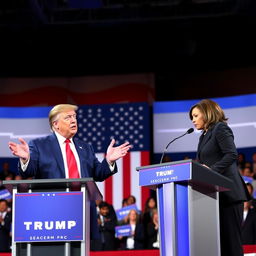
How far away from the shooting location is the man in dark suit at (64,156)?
3.51 metres

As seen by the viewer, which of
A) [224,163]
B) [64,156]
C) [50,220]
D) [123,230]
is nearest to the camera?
[50,220]

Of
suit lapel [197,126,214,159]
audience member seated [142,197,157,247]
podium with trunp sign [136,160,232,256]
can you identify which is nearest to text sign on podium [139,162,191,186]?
podium with trunp sign [136,160,232,256]

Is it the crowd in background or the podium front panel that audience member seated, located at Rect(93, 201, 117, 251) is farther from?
the podium front panel

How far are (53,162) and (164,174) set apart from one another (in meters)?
0.67

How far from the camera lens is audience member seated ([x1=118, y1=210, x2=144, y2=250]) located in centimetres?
757

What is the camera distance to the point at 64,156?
357 cm

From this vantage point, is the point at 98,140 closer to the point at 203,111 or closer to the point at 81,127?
the point at 81,127

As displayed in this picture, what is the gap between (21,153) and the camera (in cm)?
332

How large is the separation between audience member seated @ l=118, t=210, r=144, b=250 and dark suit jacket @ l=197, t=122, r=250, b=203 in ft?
13.5

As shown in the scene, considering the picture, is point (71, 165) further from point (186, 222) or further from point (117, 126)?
point (117, 126)

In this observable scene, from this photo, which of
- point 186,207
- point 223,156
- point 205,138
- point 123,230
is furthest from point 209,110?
point 123,230

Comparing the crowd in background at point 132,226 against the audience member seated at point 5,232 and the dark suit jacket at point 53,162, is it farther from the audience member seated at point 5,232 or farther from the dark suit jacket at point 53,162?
the dark suit jacket at point 53,162

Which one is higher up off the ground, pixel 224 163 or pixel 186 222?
pixel 224 163

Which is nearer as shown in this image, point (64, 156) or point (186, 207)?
point (186, 207)
